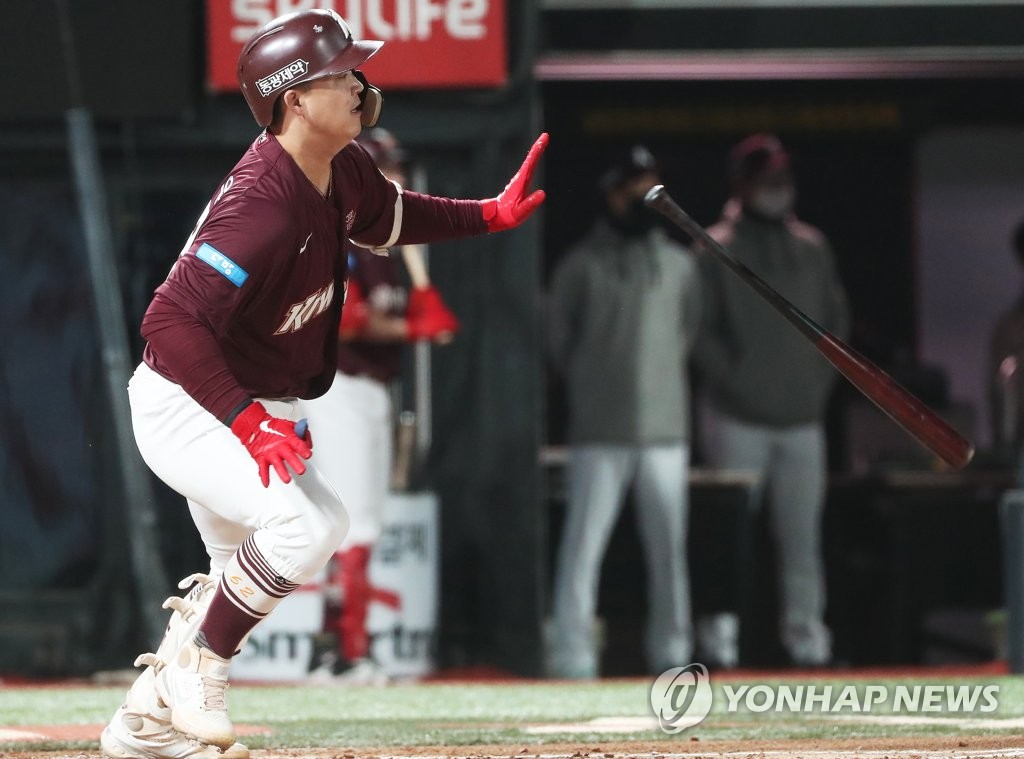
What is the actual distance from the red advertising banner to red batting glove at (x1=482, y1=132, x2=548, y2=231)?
3192 mm

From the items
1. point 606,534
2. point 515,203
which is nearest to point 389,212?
point 515,203

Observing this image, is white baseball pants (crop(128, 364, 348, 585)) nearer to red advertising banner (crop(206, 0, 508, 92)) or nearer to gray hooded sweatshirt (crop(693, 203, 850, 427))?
red advertising banner (crop(206, 0, 508, 92))

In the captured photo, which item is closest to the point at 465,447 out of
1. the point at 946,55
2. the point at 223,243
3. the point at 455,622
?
the point at 455,622

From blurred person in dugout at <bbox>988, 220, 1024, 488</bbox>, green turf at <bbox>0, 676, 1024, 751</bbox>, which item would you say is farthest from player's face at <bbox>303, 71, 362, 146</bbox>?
blurred person in dugout at <bbox>988, 220, 1024, 488</bbox>

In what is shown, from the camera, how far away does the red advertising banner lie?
7.96 meters

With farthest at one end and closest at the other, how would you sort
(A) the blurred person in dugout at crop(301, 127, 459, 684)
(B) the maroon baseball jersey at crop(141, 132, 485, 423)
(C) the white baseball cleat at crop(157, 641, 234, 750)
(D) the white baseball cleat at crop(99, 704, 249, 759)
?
(A) the blurred person in dugout at crop(301, 127, 459, 684) < (D) the white baseball cleat at crop(99, 704, 249, 759) < (C) the white baseball cleat at crop(157, 641, 234, 750) < (B) the maroon baseball jersey at crop(141, 132, 485, 423)

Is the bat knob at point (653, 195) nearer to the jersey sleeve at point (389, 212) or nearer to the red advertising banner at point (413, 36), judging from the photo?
the jersey sleeve at point (389, 212)

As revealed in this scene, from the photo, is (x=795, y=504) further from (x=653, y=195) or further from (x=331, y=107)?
(x=331, y=107)

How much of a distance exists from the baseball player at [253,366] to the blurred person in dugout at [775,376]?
148 inches

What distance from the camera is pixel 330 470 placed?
7.38 meters

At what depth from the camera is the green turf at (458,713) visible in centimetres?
527

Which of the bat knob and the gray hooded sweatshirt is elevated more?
the bat knob

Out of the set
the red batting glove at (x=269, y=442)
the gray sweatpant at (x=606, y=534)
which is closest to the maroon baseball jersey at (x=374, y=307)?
the gray sweatpant at (x=606, y=534)

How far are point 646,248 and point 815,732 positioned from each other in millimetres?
3162
